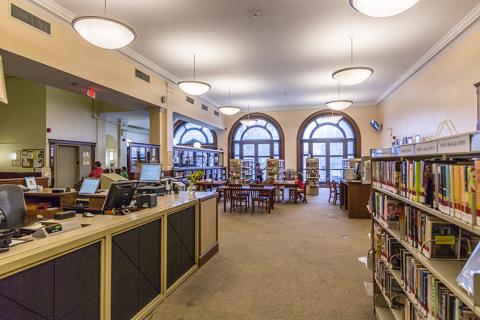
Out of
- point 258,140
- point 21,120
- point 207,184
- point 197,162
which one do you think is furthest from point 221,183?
point 21,120

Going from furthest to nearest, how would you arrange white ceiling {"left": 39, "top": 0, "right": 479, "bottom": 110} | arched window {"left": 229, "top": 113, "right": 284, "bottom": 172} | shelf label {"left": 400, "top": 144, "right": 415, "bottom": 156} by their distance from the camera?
arched window {"left": 229, "top": 113, "right": 284, "bottom": 172} → white ceiling {"left": 39, "top": 0, "right": 479, "bottom": 110} → shelf label {"left": 400, "top": 144, "right": 415, "bottom": 156}

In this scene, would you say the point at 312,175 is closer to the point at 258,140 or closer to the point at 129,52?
the point at 258,140

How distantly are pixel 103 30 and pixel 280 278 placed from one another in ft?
12.2

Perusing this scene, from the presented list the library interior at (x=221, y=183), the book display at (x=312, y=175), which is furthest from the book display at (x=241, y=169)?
the book display at (x=312, y=175)

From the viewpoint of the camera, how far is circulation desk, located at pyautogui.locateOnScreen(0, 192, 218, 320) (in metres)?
1.62

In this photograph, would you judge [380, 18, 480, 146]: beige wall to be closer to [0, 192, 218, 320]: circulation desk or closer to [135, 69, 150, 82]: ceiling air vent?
[0, 192, 218, 320]: circulation desk

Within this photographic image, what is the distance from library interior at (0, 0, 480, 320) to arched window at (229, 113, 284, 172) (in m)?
2.12

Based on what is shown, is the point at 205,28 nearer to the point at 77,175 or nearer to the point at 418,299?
the point at 418,299

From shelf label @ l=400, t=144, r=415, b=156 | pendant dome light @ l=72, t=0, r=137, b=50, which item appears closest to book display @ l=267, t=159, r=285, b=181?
pendant dome light @ l=72, t=0, r=137, b=50

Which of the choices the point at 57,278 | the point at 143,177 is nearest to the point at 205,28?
the point at 143,177

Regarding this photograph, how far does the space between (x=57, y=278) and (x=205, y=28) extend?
460cm

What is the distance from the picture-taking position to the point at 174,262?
11.1 feet

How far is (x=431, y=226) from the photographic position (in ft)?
5.38

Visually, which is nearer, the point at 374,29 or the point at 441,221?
the point at 441,221
